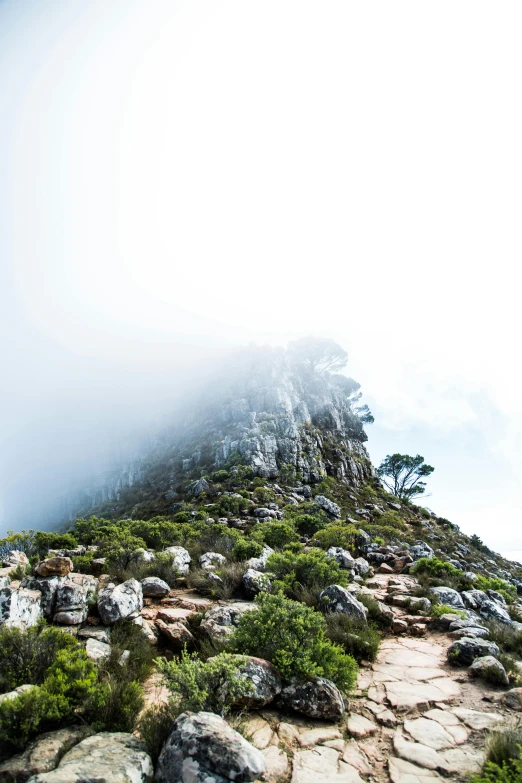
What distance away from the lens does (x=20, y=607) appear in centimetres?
680

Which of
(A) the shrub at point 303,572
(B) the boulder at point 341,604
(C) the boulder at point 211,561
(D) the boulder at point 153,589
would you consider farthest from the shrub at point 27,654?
(C) the boulder at point 211,561

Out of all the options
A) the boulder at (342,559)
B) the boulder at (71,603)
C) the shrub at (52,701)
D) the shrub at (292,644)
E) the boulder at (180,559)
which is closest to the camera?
the shrub at (52,701)

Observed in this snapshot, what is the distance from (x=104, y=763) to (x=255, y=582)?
290 inches

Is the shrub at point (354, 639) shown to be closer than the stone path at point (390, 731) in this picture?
No

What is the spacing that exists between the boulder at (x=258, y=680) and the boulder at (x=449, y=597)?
9734 mm

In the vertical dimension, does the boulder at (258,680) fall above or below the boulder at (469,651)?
below

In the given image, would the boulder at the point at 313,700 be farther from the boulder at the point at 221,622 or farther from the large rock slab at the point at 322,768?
the boulder at the point at 221,622

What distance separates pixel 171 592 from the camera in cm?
1112

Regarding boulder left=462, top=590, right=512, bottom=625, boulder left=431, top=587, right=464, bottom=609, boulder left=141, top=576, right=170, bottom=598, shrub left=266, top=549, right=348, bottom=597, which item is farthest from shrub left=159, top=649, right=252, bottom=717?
boulder left=462, top=590, right=512, bottom=625

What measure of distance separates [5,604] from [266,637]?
5146 millimetres

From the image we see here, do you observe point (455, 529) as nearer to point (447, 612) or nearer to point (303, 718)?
point (447, 612)

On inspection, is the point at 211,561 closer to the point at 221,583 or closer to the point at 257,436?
the point at 221,583

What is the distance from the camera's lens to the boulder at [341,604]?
30.3ft

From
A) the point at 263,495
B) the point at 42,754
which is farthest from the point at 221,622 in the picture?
the point at 263,495
